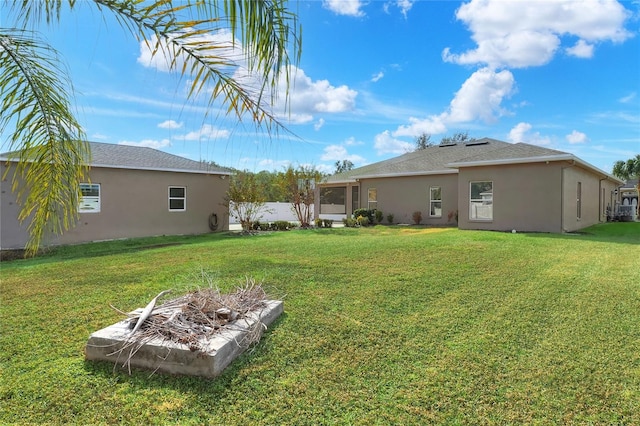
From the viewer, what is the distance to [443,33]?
41.0 ft

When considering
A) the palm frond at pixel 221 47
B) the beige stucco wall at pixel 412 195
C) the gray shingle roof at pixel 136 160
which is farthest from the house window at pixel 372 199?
the palm frond at pixel 221 47

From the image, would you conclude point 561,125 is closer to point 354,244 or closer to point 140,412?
point 354,244

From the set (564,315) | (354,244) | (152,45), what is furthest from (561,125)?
(152,45)

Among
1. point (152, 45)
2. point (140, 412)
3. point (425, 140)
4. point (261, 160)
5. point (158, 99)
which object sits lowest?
point (140, 412)

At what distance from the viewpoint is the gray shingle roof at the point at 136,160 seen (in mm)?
14622

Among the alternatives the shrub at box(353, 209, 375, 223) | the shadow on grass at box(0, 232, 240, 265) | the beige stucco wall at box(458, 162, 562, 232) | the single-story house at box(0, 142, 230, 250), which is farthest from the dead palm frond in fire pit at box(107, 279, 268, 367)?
the shrub at box(353, 209, 375, 223)

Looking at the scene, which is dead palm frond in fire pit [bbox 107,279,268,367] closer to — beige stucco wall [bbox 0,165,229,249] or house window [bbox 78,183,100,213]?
beige stucco wall [bbox 0,165,229,249]

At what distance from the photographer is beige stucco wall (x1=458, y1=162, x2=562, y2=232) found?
1330 cm

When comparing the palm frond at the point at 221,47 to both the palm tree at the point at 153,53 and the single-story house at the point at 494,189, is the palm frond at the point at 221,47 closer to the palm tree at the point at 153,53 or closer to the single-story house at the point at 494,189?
the palm tree at the point at 153,53

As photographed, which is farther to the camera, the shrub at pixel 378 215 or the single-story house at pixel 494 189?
the shrub at pixel 378 215

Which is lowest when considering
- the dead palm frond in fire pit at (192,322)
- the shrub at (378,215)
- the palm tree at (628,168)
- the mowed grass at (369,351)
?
the mowed grass at (369,351)

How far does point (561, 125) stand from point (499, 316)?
24014 mm

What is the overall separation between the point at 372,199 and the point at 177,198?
1035cm

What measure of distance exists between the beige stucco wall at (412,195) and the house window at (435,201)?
0.48ft
